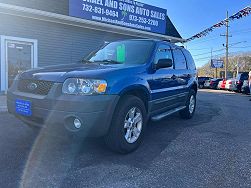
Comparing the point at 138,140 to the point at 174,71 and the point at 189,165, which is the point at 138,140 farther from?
the point at 174,71

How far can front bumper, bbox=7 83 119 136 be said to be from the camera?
3.26 m

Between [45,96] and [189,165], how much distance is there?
7.13ft

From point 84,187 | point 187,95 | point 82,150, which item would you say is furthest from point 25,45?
point 84,187

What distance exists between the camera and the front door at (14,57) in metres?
9.66

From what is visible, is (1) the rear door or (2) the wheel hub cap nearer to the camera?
(2) the wheel hub cap

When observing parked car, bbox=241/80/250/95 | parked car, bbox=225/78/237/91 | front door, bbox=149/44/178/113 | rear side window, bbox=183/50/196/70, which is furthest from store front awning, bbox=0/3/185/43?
parked car, bbox=225/78/237/91

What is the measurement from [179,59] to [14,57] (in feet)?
22.3

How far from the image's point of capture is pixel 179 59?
5941 millimetres

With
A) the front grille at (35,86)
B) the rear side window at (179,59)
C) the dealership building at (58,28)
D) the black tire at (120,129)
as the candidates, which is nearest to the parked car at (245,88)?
the dealership building at (58,28)

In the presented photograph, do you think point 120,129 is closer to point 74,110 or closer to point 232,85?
point 74,110

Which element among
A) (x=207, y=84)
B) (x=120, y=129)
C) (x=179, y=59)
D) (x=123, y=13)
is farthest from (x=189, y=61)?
(x=207, y=84)

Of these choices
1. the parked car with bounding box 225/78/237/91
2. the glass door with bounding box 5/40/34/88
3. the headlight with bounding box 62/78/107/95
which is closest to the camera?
the headlight with bounding box 62/78/107/95

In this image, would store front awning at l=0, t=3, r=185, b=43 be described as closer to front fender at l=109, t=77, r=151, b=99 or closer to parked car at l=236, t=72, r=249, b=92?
front fender at l=109, t=77, r=151, b=99

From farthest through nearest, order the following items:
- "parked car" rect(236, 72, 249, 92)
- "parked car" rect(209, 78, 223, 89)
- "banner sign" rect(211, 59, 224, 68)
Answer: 1. "banner sign" rect(211, 59, 224, 68)
2. "parked car" rect(209, 78, 223, 89)
3. "parked car" rect(236, 72, 249, 92)
